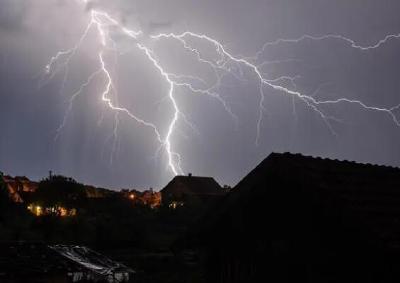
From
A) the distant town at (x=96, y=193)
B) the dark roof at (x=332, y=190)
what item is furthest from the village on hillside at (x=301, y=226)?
the distant town at (x=96, y=193)

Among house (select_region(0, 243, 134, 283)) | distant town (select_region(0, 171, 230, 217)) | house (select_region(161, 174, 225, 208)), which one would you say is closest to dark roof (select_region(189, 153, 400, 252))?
house (select_region(0, 243, 134, 283))

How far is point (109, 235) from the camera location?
37.2 meters

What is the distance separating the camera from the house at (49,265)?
1406 centimetres

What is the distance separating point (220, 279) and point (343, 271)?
1836 millimetres

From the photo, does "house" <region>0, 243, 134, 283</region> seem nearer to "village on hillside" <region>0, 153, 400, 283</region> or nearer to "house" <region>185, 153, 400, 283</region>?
"village on hillside" <region>0, 153, 400, 283</region>

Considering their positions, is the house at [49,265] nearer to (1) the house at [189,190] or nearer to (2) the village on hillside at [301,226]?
(2) the village on hillside at [301,226]

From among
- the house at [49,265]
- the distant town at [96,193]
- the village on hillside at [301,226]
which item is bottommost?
the house at [49,265]

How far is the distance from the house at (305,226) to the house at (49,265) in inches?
367

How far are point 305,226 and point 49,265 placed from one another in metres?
11.4

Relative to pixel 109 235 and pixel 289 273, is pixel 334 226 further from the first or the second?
pixel 109 235

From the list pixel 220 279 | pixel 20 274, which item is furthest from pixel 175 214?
pixel 220 279

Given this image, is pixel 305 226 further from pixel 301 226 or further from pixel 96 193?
pixel 96 193

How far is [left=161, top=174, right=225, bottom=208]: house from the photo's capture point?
64.1 metres

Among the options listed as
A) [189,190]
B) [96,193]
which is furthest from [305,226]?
[96,193]
